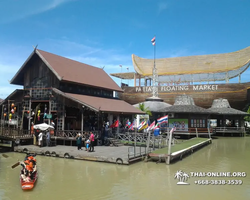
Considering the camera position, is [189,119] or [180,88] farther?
[180,88]

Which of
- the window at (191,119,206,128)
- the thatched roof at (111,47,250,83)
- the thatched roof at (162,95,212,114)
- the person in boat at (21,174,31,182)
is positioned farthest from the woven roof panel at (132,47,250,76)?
the person in boat at (21,174,31,182)

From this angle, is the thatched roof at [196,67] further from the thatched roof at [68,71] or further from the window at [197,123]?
the thatched roof at [68,71]

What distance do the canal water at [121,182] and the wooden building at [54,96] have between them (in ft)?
23.5

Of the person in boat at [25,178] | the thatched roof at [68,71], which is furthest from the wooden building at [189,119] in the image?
the person in boat at [25,178]

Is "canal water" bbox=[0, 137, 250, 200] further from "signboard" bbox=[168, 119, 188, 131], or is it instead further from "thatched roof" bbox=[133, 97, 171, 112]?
"thatched roof" bbox=[133, 97, 171, 112]

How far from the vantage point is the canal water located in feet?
30.9

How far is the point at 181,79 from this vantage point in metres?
60.6

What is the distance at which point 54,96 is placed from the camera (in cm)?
2252

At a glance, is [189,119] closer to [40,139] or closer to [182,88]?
[182,88]

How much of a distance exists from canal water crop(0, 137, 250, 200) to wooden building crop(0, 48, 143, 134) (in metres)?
7.16

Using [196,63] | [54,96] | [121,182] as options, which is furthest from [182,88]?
[121,182]

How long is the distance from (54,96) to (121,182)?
13.5 m

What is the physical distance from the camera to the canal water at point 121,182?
9414mm

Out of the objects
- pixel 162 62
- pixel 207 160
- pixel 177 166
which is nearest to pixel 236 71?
pixel 162 62
